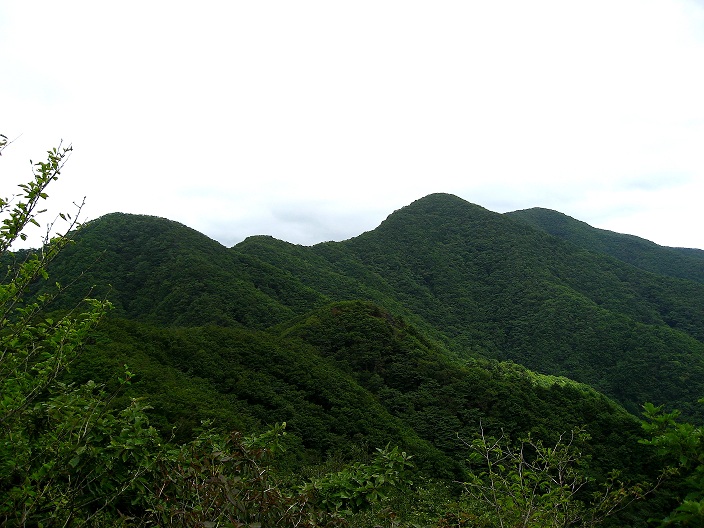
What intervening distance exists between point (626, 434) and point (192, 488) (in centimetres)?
1707

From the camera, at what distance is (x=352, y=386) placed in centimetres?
Answer: 1655

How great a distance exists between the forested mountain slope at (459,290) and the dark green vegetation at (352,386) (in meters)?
0.25

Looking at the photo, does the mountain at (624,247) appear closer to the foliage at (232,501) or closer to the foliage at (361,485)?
the foliage at (361,485)

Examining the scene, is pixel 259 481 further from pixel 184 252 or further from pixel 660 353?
pixel 660 353

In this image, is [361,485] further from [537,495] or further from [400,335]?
[400,335]

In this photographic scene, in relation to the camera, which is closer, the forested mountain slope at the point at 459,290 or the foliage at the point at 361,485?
the foliage at the point at 361,485

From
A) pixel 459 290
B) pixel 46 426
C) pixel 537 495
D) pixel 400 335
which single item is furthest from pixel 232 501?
pixel 459 290

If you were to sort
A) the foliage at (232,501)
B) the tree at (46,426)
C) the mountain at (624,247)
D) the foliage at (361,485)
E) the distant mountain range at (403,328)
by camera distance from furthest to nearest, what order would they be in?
the mountain at (624,247), the distant mountain range at (403,328), the foliage at (361,485), the tree at (46,426), the foliage at (232,501)

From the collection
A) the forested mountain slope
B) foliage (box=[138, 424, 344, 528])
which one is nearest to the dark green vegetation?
foliage (box=[138, 424, 344, 528])

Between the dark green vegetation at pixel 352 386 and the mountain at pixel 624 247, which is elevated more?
the mountain at pixel 624 247

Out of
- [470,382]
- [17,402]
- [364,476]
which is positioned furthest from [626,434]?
[17,402]

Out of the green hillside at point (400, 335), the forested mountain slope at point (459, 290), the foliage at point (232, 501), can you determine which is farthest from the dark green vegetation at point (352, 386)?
the forested mountain slope at point (459, 290)

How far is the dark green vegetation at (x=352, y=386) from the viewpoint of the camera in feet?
10.5

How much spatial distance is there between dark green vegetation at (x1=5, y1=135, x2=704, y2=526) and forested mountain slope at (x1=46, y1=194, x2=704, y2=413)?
25 centimetres
